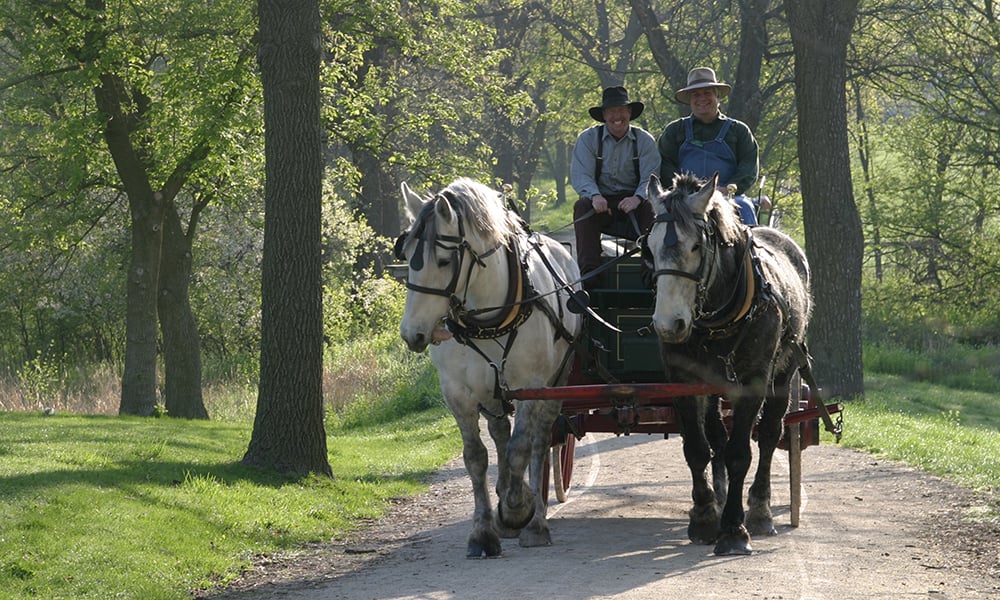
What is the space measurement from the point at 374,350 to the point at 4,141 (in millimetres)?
9671

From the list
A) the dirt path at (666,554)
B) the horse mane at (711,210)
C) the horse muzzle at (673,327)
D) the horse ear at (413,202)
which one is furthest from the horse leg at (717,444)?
the horse ear at (413,202)

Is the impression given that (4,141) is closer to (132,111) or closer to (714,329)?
(132,111)

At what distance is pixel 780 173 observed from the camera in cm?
3362

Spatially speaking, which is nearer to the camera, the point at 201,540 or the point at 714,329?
the point at 714,329

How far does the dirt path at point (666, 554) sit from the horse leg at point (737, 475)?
126mm

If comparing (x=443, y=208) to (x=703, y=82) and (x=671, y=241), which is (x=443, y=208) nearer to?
(x=671, y=241)

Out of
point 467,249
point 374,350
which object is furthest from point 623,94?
point 374,350

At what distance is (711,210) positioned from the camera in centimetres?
802

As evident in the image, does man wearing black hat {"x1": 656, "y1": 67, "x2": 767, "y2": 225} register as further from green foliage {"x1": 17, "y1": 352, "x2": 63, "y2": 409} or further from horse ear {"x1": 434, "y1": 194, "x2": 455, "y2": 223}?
green foliage {"x1": 17, "y1": 352, "x2": 63, "y2": 409}

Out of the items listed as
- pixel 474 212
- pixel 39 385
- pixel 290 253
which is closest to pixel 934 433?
pixel 290 253

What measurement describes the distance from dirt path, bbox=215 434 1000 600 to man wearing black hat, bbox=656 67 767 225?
102 inches

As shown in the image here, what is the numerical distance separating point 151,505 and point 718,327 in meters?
4.54

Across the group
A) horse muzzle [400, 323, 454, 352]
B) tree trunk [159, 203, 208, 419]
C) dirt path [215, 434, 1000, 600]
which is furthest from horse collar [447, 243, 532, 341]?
tree trunk [159, 203, 208, 419]

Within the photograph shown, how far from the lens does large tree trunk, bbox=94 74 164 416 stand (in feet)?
61.8
